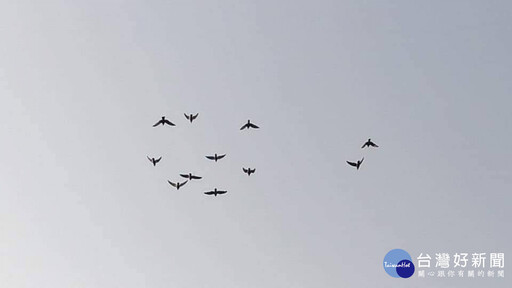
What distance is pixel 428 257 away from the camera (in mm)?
75125

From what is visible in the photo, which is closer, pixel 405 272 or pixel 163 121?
pixel 163 121

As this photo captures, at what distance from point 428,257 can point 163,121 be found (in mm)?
29284

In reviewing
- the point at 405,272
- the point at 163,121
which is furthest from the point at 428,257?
the point at 163,121

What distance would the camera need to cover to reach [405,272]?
7525 cm

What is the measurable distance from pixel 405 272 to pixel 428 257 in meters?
2.56

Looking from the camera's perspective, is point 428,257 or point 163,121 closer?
point 163,121

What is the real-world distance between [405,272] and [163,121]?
28.3m

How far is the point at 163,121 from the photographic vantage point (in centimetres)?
6238

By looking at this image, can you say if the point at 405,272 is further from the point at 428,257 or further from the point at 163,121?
the point at 163,121
